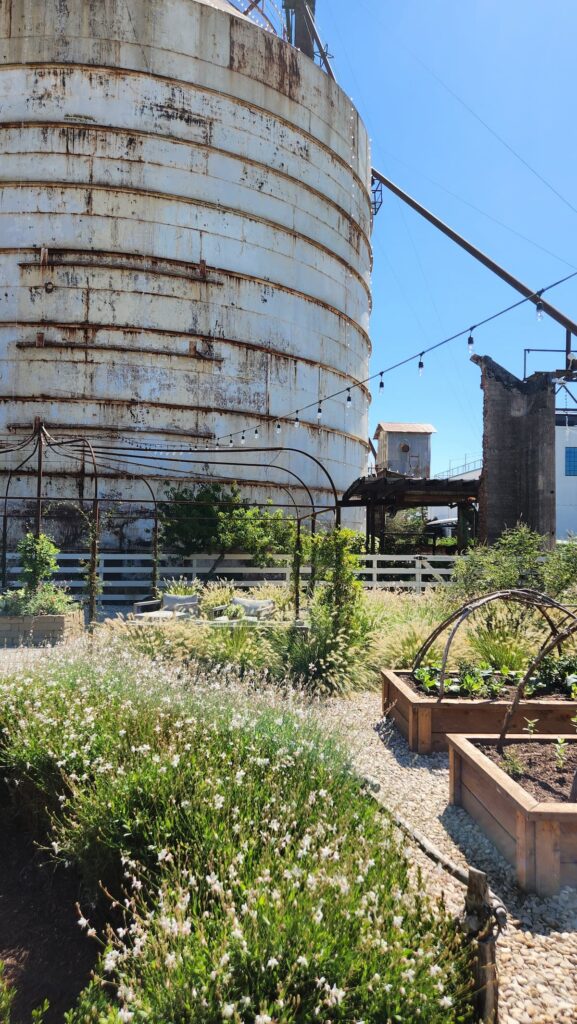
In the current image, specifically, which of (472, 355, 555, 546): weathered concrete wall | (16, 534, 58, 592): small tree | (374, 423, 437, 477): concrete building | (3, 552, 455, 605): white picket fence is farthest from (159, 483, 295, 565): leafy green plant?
(374, 423, 437, 477): concrete building

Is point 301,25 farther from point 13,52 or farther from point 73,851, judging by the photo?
point 73,851

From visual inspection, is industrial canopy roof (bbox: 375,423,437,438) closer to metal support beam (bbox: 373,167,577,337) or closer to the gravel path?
metal support beam (bbox: 373,167,577,337)

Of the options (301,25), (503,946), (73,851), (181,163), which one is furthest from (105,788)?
(301,25)

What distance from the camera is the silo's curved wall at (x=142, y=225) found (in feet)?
58.7

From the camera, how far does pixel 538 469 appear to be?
18.8 metres

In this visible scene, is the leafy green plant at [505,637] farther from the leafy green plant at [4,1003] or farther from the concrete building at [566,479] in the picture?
the concrete building at [566,479]

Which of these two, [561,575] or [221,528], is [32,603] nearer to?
[221,528]

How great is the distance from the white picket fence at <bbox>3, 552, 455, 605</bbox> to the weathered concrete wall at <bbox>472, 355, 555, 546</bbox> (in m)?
3.29

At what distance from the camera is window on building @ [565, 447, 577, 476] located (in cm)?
4053

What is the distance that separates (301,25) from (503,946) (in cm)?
3196

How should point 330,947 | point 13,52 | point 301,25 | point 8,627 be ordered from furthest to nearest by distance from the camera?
1. point 301,25
2. point 13,52
3. point 8,627
4. point 330,947

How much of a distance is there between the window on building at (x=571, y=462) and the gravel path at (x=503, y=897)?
39020mm

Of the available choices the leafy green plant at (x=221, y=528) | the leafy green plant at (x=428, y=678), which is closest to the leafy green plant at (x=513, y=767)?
the leafy green plant at (x=428, y=678)

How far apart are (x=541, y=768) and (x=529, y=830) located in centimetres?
94
